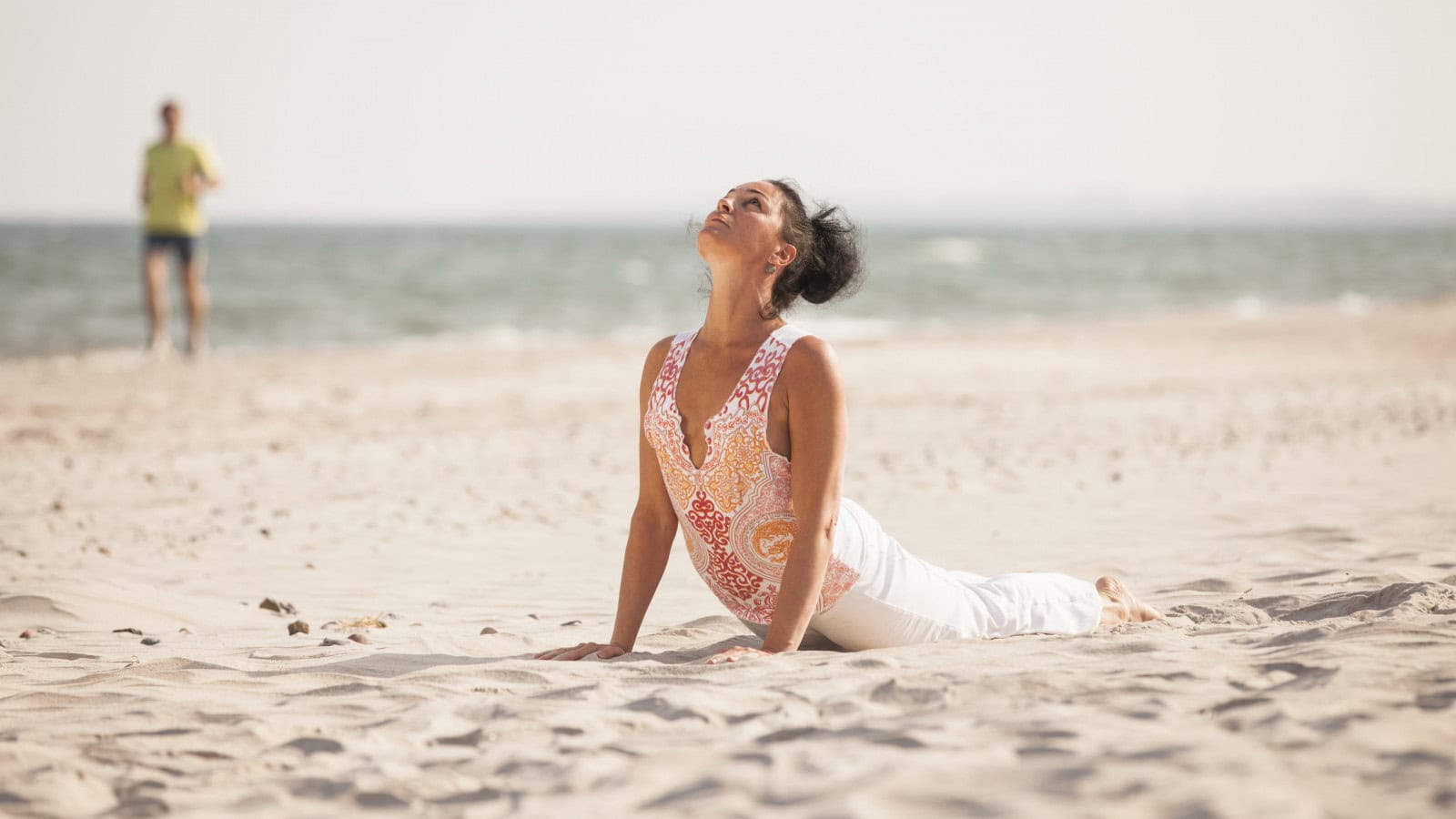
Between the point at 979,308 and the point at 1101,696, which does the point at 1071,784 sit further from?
the point at 979,308

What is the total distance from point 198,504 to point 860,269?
4.78 metres

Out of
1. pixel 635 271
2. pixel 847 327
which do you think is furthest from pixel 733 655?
pixel 635 271

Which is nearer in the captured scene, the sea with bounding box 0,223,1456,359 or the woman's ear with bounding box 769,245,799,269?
the woman's ear with bounding box 769,245,799,269

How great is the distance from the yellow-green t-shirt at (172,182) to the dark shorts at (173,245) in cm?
5

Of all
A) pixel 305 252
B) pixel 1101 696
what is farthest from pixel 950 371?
pixel 305 252

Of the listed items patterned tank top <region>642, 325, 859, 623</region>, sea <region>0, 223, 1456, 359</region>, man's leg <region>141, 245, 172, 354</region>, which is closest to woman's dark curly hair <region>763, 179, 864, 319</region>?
patterned tank top <region>642, 325, 859, 623</region>

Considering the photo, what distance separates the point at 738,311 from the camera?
3875mm

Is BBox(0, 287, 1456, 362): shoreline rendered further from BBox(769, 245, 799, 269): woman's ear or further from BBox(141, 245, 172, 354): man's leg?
BBox(769, 245, 799, 269): woman's ear

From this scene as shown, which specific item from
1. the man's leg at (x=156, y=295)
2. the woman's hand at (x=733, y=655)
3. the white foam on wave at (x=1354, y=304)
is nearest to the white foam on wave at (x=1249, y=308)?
the white foam on wave at (x=1354, y=304)

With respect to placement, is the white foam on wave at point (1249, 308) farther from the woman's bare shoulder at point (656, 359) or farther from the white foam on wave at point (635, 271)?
the woman's bare shoulder at point (656, 359)

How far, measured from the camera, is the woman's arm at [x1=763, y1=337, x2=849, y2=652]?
3.69 m

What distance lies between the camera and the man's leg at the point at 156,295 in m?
13.8

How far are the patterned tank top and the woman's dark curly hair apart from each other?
23 cm

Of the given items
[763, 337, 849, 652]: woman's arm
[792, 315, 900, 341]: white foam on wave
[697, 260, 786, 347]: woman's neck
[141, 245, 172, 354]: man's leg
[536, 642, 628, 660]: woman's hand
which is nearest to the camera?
[763, 337, 849, 652]: woman's arm
